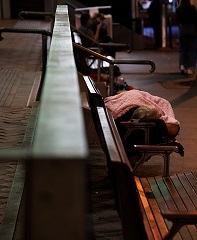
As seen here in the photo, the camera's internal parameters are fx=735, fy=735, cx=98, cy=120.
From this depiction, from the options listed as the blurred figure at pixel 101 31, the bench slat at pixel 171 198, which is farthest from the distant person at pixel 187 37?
the bench slat at pixel 171 198

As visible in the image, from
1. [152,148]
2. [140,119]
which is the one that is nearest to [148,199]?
[152,148]

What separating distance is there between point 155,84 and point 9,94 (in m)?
4.78

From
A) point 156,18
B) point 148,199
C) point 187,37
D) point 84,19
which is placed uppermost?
point 148,199

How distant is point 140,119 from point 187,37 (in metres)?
9.25

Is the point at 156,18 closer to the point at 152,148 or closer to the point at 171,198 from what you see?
the point at 152,148

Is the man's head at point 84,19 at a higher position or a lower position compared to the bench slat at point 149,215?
lower

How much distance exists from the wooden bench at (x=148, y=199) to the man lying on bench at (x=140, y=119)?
1.00 meters

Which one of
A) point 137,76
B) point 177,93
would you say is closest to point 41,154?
point 177,93

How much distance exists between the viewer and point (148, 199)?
13.5 feet

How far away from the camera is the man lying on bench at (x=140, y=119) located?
5621 mm

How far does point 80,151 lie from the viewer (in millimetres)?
1501

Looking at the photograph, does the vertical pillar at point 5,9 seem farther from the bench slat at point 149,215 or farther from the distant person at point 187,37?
the bench slat at point 149,215

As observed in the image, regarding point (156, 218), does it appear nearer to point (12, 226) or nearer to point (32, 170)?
point (12, 226)

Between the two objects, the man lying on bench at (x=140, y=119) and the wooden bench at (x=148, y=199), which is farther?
the man lying on bench at (x=140, y=119)
